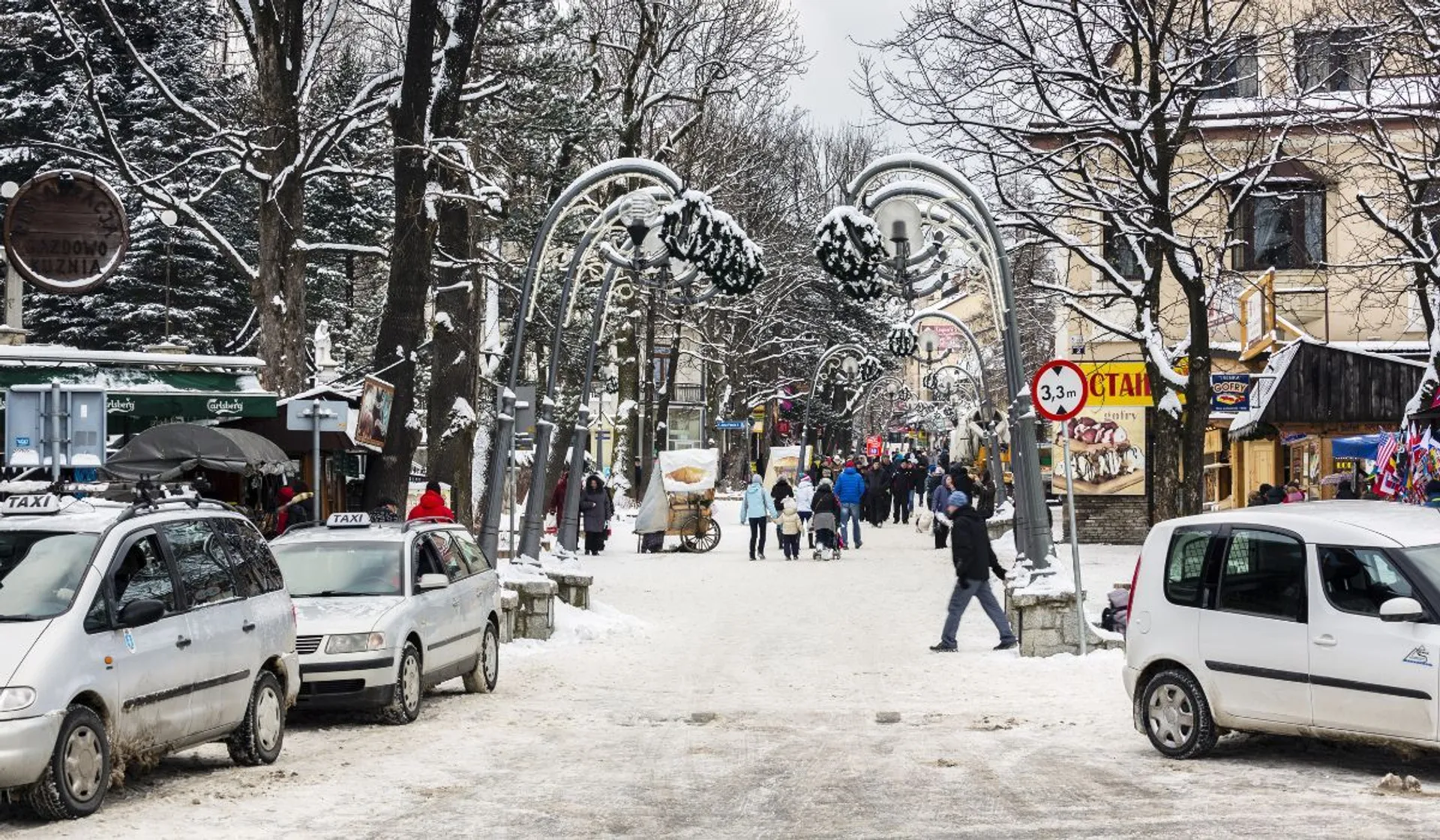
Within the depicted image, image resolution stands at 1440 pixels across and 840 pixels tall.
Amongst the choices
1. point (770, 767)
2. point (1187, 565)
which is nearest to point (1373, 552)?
point (1187, 565)

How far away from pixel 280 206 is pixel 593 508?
51.7 feet

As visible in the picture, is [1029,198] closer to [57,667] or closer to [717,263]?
[717,263]

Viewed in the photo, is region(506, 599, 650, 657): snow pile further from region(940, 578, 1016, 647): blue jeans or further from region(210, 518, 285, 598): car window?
region(210, 518, 285, 598): car window

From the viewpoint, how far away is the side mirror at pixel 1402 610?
9547mm

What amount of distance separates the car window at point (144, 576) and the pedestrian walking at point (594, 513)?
2612cm

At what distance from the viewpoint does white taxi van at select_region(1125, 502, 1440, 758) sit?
9.62 m

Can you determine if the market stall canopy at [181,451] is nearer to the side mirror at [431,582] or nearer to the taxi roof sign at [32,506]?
the side mirror at [431,582]

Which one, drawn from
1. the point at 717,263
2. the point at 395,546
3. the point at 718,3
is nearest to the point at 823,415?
the point at 718,3

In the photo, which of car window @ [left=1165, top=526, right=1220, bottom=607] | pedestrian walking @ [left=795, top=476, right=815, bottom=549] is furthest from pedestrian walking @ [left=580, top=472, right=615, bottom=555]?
car window @ [left=1165, top=526, right=1220, bottom=607]

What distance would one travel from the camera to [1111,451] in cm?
3722

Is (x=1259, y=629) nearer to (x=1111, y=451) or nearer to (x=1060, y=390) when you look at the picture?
(x=1060, y=390)

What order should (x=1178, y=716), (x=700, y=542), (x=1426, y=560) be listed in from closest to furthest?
(x=1426, y=560), (x=1178, y=716), (x=700, y=542)

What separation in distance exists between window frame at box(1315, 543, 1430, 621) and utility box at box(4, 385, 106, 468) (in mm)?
9736

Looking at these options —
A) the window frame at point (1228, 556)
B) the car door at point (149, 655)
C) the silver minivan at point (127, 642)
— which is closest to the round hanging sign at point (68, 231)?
the silver minivan at point (127, 642)
